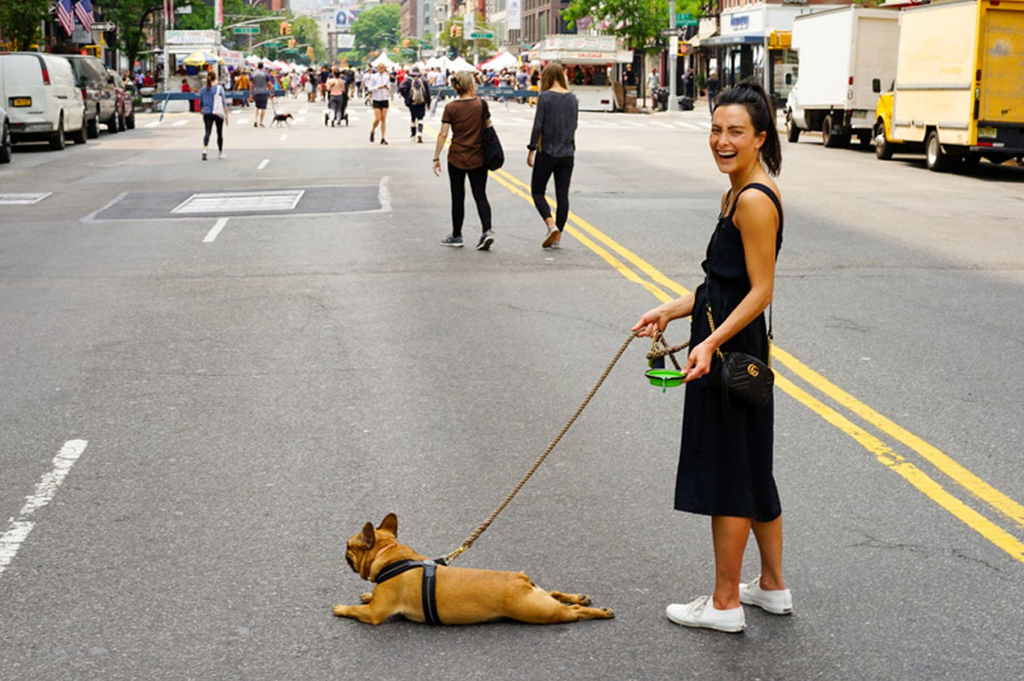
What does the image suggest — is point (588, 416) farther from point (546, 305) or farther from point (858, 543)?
point (546, 305)

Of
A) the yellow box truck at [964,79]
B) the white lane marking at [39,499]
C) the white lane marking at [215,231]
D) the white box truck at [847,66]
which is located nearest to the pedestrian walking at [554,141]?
the white lane marking at [215,231]

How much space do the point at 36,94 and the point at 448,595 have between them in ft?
91.3

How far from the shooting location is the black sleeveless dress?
4.28 metres

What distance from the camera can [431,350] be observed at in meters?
9.06

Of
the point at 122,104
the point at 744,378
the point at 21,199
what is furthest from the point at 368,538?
the point at 122,104

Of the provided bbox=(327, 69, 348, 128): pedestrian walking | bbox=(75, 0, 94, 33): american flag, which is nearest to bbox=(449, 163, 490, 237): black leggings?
bbox=(327, 69, 348, 128): pedestrian walking

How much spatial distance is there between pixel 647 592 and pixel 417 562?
848mm

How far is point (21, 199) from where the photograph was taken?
19719 mm

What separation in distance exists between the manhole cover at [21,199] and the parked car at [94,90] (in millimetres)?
14771

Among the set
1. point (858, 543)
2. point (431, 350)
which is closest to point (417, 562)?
point (858, 543)

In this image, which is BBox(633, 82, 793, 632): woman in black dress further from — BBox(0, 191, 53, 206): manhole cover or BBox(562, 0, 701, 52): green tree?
BBox(562, 0, 701, 52): green tree

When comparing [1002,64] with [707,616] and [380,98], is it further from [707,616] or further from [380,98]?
[707,616]

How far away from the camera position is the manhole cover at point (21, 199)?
1912 cm

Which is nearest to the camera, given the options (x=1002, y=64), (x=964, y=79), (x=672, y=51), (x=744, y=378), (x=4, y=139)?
(x=744, y=378)
